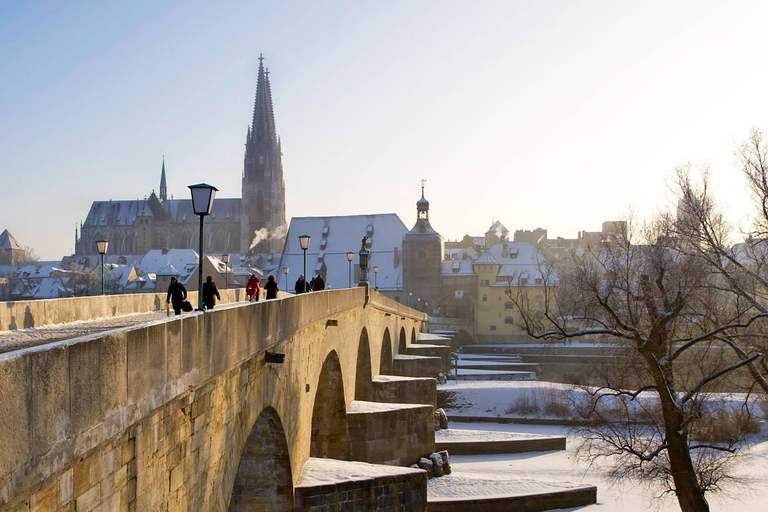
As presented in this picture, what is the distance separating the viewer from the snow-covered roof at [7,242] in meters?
137

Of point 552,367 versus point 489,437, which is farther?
point 552,367

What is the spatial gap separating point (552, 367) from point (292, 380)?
5639cm

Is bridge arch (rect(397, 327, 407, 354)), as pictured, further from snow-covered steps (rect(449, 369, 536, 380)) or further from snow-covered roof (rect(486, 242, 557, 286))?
snow-covered roof (rect(486, 242, 557, 286))

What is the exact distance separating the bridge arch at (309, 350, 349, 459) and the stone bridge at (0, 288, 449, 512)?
0.53 m

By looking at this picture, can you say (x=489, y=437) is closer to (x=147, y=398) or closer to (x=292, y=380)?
(x=292, y=380)

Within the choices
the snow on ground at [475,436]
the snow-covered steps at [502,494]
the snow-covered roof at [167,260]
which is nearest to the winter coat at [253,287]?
the snow-covered steps at [502,494]

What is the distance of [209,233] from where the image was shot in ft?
469

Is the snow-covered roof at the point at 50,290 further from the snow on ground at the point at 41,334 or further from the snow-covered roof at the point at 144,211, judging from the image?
the snow on ground at the point at 41,334

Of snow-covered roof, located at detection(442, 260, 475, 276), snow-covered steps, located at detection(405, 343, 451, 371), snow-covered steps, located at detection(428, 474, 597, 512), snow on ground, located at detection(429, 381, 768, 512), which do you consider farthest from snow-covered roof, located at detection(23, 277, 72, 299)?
snow-covered steps, located at detection(428, 474, 597, 512)

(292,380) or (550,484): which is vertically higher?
(292,380)

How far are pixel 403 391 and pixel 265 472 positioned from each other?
17819 mm

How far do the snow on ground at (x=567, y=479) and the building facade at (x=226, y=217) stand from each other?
90.9m

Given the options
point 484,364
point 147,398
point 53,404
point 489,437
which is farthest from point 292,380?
point 484,364

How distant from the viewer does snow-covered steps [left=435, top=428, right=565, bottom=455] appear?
3422 cm
